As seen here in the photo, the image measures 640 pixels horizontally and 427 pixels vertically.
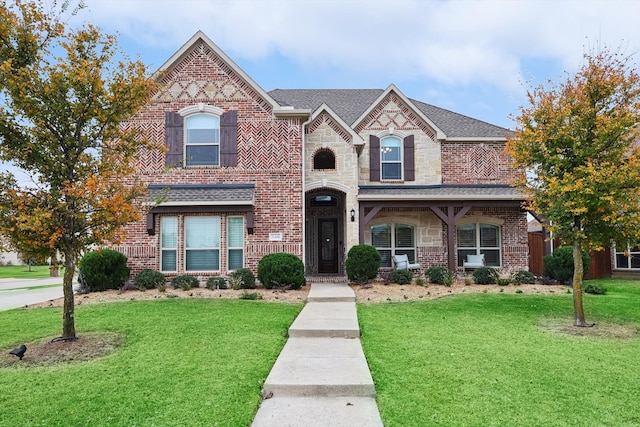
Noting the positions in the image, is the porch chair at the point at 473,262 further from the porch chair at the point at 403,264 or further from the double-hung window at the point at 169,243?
the double-hung window at the point at 169,243

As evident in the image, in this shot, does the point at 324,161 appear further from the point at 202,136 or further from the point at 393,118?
the point at 202,136

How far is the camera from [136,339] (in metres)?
7.21

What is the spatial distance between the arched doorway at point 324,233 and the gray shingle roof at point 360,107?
3345 mm

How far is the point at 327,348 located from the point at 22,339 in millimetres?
5365

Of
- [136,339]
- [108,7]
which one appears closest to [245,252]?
[136,339]

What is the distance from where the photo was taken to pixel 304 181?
1487 centimetres

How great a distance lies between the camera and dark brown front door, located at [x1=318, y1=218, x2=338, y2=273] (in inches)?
702

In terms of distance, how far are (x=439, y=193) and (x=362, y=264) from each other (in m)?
4.22

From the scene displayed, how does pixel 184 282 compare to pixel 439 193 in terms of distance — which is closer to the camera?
pixel 184 282

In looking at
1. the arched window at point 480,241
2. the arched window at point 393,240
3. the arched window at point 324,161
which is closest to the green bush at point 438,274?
the arched window at point 393,240

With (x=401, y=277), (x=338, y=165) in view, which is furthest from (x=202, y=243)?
(x=401, y=277)

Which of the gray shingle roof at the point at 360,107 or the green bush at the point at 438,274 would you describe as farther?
the gray shingle roof at the point at 360,107

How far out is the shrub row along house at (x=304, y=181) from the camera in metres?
14.2

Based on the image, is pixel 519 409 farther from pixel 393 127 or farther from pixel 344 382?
pixel 393 127
